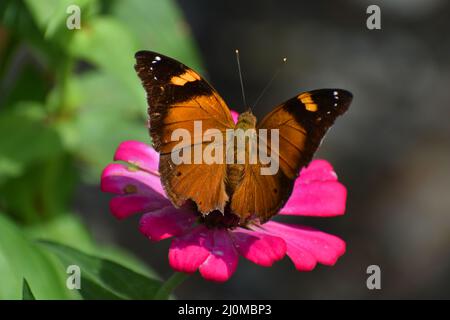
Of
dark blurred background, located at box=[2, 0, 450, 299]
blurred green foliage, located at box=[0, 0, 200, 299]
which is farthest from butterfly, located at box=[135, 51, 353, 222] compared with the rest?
dark blurred background, located at box=[2, 0, 450, 299]

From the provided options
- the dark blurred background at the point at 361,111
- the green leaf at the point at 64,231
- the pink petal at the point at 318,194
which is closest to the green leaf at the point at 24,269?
the pink petal at the point at 318,194

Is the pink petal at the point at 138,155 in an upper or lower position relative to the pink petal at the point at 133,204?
upper

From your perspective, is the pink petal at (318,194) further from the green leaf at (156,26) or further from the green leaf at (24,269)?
the green leaf at (156,26)

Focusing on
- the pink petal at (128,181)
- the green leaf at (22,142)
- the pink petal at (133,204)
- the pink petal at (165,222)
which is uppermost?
the green leaf at (22,142)

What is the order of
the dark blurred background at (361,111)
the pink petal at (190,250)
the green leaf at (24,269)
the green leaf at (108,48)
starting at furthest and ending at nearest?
the dark blurred background at (361,111) → the green leaf at (108,48) → the green leaf at (24,269) → the pink petal at (190,250)

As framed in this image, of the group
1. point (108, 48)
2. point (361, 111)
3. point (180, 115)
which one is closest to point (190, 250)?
point (180, 115)

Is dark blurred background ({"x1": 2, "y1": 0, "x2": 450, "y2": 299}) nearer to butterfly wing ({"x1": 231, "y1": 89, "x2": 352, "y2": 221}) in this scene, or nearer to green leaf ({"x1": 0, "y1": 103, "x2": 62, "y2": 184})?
green leaf ({"x1": 0, "y1": 103, "x2": 62, "y2": 184})

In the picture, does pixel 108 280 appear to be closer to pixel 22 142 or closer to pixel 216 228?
pixel 216 228

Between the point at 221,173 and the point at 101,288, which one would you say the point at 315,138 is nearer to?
the point at 221,173

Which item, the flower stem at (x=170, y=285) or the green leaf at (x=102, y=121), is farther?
the green leaf at (x=102, y=121)
